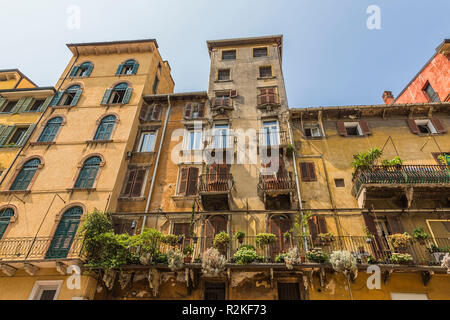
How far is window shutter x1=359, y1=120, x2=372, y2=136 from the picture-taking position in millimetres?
16630

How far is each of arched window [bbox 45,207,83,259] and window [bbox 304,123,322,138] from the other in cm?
1414

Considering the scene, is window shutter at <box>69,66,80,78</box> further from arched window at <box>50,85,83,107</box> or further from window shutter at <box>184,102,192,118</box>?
window shutter at <box>184,102,192,118</box>

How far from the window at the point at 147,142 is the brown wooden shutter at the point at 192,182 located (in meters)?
3.47

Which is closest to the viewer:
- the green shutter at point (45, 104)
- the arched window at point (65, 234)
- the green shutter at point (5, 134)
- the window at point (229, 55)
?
the arched window at point (65, 234)

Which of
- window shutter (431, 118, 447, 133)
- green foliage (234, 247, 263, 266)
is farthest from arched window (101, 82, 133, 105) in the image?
window shutter (431, 118, 447, 133)

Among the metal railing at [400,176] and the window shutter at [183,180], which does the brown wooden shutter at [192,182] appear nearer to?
the window shutter at [183,180]

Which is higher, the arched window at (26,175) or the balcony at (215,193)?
the arched window at (26,175)

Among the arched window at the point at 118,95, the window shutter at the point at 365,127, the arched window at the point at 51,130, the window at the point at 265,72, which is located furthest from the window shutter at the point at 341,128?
the arched window at the point at 51,130

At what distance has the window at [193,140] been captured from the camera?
17.3m

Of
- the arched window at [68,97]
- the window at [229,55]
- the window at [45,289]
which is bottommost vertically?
the window at [45,289]

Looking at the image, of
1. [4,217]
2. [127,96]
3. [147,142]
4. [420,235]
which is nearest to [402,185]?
[420,235]

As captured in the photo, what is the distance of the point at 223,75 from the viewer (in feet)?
70.6

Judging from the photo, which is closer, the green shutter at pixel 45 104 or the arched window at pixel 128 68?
the green shutter at pixel 45 104

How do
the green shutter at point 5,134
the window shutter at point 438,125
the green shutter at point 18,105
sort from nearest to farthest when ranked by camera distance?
the window shutter at point 438,125
the green shutter at point 5,134
the green shutter at point 18,105
